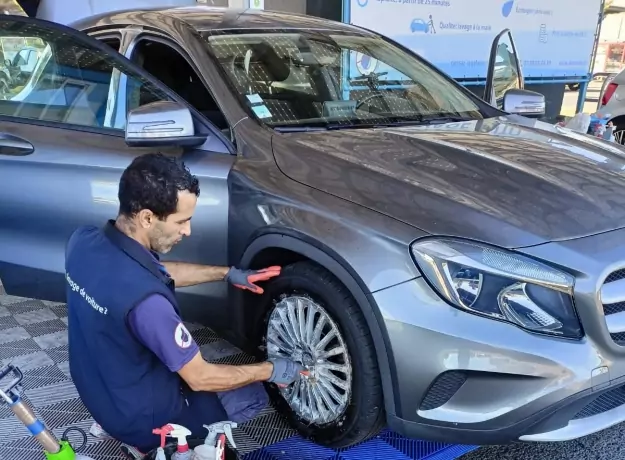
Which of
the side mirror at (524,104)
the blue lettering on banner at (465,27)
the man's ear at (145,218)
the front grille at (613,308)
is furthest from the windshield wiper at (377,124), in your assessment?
the blue lettering on banner at (465,27)

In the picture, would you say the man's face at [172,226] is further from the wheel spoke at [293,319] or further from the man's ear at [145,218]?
the wheel spoke at [293,319]

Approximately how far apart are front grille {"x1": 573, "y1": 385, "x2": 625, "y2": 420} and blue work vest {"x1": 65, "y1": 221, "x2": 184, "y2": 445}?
1.22m

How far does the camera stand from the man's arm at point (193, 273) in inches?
91.0

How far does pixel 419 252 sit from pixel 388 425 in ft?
1.84

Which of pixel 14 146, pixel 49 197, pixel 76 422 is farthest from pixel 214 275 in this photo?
pixel 14 146

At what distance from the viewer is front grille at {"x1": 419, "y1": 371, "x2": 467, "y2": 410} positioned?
5.85 feet

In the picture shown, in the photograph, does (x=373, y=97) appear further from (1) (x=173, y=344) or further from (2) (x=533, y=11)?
(2) (x=533, y=11)

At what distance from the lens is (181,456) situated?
5.61 feet

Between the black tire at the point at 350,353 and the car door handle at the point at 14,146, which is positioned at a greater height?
the car door handle at the point at 14,146

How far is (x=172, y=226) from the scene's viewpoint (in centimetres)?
181

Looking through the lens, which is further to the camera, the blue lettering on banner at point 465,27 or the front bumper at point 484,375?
the blue lettering on banner at point 465,27

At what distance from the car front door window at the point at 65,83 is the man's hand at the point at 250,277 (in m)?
0.93

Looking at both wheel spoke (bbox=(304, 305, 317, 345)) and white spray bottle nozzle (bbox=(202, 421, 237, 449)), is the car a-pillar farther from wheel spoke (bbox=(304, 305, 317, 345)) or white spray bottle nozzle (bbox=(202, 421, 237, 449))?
white spray bottle nozzle (bbox=(202, 421, 237, 449))

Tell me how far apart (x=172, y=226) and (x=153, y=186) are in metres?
0.14
